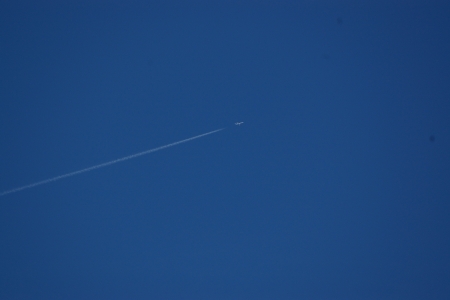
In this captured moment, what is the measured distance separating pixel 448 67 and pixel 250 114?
5.15 ft

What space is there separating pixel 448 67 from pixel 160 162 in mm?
2309

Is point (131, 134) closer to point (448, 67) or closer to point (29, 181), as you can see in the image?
point (29, 181)

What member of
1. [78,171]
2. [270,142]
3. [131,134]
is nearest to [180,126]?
[131,134]

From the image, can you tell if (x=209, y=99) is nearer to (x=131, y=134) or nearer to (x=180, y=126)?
(x=180, y=126)

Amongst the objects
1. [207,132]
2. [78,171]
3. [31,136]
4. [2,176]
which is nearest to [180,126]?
[207,132]

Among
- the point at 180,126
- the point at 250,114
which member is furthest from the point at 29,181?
the point at 250,114

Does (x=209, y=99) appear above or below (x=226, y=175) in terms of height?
above

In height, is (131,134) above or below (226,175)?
above

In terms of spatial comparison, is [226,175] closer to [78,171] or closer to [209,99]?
[209,99]

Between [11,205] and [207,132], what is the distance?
1553 mm

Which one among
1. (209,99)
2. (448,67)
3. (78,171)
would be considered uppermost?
(209,99)

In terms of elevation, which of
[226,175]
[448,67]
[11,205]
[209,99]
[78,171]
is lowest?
[226,175]

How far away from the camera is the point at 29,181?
85.0 inches

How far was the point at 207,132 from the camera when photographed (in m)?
2.15
